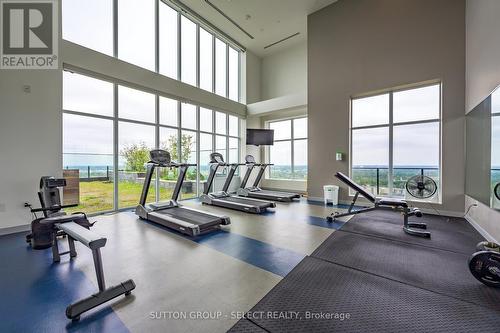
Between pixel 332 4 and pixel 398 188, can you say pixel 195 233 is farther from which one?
pixel 332 4

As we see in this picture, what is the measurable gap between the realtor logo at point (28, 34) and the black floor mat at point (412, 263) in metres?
6.39

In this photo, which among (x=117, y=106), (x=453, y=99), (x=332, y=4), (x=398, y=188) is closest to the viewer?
(x=453, y=99)

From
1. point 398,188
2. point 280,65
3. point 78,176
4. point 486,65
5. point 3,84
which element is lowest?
point 398,188

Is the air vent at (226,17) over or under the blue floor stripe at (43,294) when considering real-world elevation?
over

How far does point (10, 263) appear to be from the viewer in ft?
9.00

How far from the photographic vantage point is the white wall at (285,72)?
9336 millimetres

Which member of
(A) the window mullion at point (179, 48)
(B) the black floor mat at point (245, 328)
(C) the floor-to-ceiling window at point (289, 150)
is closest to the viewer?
(B) the black floor mat at point (245, 328)

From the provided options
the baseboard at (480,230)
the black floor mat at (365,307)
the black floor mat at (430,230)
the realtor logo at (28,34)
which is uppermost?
the realtor logo at (28,34)

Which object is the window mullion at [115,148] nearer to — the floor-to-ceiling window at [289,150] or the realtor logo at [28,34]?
the realtor logo at [28,34]

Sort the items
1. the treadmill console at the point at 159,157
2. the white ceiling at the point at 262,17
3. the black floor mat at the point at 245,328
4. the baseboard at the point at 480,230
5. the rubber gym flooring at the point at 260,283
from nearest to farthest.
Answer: the black floor mat at the point at 245,328
the rubber gym flooring at the point at 260,283
the baseboard at the point at 480,230
the treadmill console at the point at 159,157
the white ceiling at the point at 262,17

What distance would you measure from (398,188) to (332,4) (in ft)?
19.9

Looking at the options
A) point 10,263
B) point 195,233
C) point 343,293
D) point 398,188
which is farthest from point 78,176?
point 398,188

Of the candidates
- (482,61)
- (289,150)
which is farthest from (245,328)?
(289,150)

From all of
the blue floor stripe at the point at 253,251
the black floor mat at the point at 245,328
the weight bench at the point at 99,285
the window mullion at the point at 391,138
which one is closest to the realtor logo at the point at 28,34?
the weight bench at the point at 99,285
